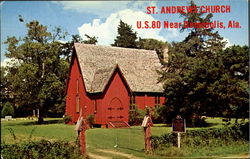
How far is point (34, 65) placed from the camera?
37.2 m

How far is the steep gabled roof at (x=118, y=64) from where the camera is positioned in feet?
113

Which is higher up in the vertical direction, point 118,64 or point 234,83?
point 118,64

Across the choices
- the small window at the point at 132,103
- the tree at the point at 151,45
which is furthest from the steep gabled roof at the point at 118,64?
the tree at the point at 151,45

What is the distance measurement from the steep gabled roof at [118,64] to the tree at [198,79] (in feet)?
17.2

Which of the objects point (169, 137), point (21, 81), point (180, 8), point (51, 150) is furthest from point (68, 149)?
point (21, 81)

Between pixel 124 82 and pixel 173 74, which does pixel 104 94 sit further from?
pixel 173 74

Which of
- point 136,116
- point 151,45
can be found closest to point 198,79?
point 136,116

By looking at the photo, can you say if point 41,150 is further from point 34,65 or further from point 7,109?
point 7,109

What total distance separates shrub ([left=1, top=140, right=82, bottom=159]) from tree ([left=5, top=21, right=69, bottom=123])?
23845 mm

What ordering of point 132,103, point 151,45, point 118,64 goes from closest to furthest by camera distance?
point 132,103, point 118,64, point 151,45

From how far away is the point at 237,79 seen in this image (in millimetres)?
23375

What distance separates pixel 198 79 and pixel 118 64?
38.6 ft

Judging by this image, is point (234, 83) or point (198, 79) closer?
point (234, 83)

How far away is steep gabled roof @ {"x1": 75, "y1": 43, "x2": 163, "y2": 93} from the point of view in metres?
34.4
